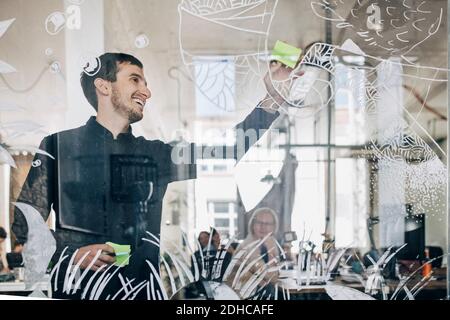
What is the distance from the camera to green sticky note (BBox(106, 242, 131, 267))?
7.37 ft

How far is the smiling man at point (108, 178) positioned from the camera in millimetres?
2229

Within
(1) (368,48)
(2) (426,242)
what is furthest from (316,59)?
(2) (426,242)

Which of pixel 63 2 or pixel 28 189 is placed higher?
pixel 63 2

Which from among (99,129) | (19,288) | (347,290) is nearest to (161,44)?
(99,129)

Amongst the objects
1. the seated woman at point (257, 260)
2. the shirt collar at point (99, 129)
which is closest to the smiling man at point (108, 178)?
the shirt collar at point (99, 129)

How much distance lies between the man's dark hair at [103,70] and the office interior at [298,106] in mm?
33

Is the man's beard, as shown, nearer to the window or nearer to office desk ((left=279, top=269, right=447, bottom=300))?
the window

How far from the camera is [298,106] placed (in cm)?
223

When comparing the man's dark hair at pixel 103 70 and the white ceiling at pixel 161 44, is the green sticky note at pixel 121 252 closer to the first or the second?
the white ceiling at pixel 161 44

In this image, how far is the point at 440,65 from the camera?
222cm

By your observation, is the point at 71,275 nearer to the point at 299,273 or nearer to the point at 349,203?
the point at 299,273

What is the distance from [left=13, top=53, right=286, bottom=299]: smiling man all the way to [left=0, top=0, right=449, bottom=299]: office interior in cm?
6
